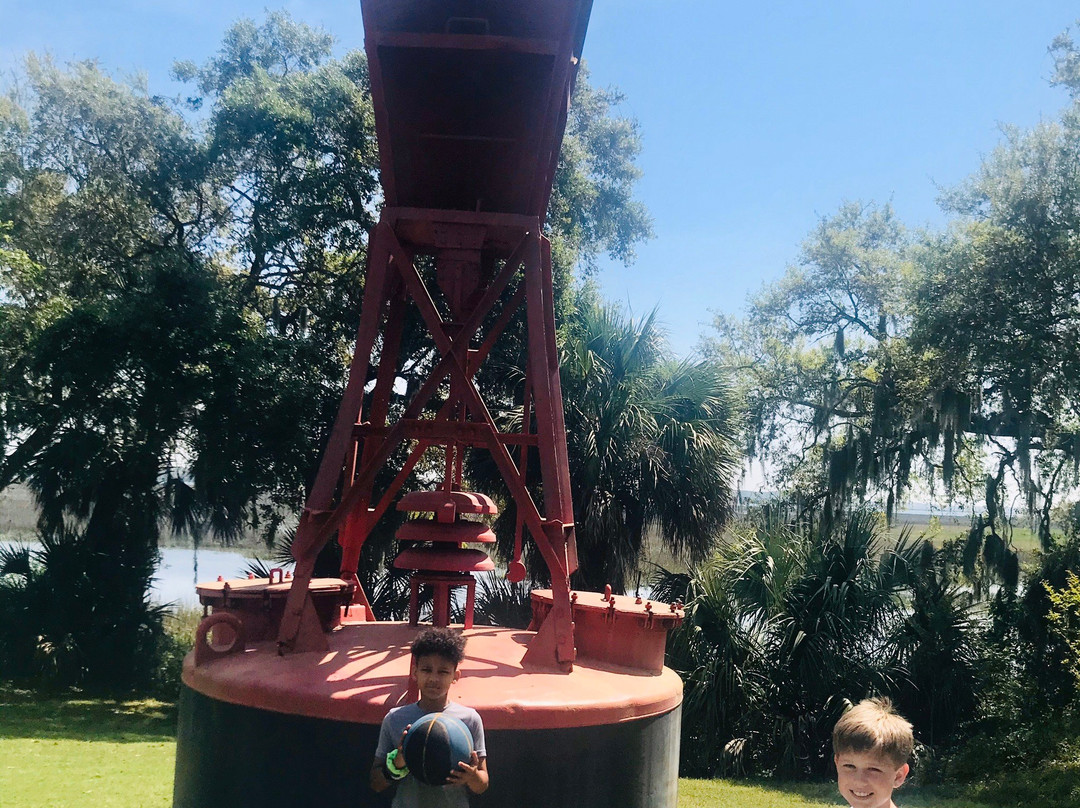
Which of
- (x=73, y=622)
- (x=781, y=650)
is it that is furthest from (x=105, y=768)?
(x=781, y=650)

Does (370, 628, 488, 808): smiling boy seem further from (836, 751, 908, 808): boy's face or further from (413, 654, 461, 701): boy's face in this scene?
(836, 751, 908, 808): boy's face

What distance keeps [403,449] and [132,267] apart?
577 centimetres

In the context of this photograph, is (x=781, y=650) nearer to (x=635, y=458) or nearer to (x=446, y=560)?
(x=635, y=458)

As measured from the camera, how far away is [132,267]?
16625mm

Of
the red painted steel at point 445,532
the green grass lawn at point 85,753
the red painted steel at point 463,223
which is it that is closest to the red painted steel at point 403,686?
the red painted steel at point 463,223

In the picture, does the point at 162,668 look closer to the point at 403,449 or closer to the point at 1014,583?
the point at 403,449

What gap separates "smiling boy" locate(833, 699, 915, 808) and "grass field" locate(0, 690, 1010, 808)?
26.8 feet

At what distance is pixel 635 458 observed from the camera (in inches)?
546

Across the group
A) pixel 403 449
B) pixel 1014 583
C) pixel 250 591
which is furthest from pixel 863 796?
pixel 1014 583

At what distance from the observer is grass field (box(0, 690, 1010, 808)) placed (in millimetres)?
9172

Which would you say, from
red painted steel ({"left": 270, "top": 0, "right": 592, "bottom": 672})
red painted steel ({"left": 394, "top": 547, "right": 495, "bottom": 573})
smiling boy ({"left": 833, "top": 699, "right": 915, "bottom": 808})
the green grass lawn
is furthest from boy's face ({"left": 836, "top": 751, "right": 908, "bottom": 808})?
the green grass lawn

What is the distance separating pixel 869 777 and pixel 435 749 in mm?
1354

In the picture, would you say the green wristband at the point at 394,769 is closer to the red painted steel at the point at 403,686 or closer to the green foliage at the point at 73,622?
the red painted steel at the point at 403,686

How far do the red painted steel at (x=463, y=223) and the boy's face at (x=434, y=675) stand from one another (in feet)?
5.26
